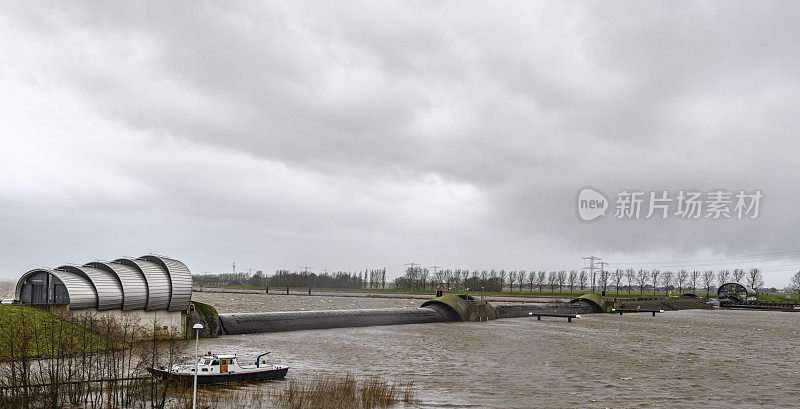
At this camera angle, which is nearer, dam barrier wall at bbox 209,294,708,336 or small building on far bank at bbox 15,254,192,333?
small building on far bank at bbox 15,254,192,333

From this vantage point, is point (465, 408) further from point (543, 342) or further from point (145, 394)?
point (543, 342)

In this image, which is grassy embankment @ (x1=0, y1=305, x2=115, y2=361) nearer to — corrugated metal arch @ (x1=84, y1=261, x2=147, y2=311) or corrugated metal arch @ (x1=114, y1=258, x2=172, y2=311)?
corrugated metal arch @ (x1=84, y1=261, x2=147, y2=311)

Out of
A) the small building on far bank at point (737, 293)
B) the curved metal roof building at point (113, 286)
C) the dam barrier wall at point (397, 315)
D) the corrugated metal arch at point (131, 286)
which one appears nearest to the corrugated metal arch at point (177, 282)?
the curved metal roof building at point (113, 286)

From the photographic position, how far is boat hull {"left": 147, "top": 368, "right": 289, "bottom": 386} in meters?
30.7

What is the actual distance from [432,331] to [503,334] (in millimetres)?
8418

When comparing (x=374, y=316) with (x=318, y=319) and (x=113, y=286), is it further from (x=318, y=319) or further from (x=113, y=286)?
(x=113, y=286)

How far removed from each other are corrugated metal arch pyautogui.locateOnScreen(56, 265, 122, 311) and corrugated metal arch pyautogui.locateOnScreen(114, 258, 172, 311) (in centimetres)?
214

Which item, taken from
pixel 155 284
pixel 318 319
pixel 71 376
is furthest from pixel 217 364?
pixel 318 319

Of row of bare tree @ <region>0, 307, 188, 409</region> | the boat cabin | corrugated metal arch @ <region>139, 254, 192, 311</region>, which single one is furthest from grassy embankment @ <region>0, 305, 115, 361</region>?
corrugated metal arch @ <region>139, 254, 192, 311</region>

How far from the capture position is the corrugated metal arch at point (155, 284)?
47.5 meters

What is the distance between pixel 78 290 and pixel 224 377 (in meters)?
18.8

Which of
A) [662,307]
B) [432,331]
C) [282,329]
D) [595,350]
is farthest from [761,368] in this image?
[662,307]

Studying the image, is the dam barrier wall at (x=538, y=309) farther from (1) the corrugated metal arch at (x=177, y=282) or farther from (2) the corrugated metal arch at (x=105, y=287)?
(2) the corrugated metal arch at (x=105, y=287)

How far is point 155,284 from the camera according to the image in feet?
158
